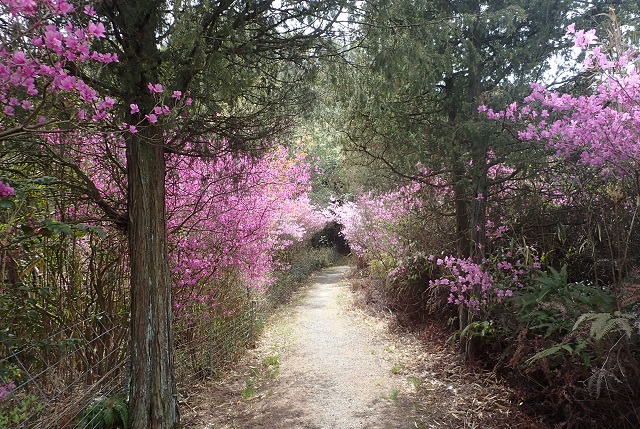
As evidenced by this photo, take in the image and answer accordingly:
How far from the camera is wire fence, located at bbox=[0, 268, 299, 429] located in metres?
2.91

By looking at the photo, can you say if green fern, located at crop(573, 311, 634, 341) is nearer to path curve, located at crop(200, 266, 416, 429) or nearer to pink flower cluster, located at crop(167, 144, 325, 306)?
path curve, located at crop(200, 266, 416, 429)

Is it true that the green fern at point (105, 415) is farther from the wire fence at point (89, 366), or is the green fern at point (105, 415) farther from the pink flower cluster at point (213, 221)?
the pink flower cluster at point (213, 221)

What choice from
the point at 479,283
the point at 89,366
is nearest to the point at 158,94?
the point at 89,366

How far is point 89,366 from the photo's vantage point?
164 inches

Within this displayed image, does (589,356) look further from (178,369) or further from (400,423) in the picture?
(178,369)

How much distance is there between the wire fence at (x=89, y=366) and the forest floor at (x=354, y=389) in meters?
0.45

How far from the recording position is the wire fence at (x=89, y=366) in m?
2.91

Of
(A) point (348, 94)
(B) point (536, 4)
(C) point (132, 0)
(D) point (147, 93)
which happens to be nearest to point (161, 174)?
(D) point (147, 93)

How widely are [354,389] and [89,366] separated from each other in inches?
123

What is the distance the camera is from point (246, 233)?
20.1 feet

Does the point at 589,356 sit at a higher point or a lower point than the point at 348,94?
lower

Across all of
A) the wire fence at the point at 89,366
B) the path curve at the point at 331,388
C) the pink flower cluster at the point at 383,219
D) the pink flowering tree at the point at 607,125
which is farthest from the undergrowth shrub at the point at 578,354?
the wire fence at the point at 89,366

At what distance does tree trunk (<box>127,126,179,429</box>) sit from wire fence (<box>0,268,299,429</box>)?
281 millimetres

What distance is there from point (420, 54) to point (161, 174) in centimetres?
283
